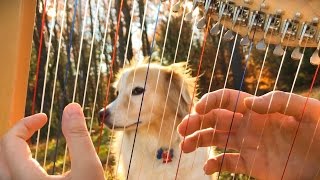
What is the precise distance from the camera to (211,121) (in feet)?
3.60

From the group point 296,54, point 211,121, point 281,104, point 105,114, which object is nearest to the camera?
point 296,54

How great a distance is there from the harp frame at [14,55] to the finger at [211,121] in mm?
318

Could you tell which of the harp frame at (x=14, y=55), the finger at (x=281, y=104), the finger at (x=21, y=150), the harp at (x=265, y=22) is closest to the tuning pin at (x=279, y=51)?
the harp at (x=265, y=22)

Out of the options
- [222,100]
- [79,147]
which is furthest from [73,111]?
[222,100]

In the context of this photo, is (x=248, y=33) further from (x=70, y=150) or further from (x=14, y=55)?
(x=14, y=55)

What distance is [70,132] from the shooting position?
0.79 metres

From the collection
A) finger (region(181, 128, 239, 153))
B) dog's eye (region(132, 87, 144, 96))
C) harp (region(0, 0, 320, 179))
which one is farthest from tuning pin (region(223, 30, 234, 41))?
dog's eye (region(132, 87, 144, 96))

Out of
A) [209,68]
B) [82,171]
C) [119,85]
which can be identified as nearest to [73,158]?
[82,171]

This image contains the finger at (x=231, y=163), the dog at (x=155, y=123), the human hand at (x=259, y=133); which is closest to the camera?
the human hand at (x=259, y=133)

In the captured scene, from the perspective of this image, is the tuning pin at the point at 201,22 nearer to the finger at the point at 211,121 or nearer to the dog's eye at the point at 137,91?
the finger at the point at 211,121

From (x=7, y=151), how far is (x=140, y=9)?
600 mm

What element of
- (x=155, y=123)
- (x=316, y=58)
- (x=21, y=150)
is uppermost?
(x=316, y=58)

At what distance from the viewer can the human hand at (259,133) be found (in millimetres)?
1004

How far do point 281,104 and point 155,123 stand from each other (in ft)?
1.58
